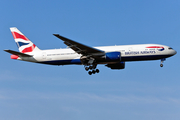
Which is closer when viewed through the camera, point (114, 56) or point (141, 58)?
point (114, 56)

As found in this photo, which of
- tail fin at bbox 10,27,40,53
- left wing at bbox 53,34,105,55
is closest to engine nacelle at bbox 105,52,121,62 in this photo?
left wing at bbox 53,34,105,55

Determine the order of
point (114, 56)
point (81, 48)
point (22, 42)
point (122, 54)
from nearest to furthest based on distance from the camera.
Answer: point (81, 48) → point (114, 56) → point (122, 54) → point (22, 42)

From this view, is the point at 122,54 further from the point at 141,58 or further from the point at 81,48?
the point at 81,48

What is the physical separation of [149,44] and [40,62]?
16.7 meters

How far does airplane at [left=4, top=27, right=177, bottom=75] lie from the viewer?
141 ft

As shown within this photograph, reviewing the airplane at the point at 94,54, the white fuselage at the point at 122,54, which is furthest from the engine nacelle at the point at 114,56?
the white fuselage at the point at 122,54

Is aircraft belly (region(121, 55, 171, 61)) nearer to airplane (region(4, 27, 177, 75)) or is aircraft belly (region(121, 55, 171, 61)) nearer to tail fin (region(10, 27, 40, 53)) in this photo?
airplane (region(4, 27, 177, 75))

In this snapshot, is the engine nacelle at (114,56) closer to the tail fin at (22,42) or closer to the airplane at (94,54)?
the airplane at (94,54)

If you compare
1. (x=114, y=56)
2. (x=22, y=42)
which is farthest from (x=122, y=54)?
(x=22, y=42)

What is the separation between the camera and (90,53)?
4353 cm

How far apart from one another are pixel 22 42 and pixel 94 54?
42.5ft

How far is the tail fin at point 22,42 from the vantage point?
48031mm

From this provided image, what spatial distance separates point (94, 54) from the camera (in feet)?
143

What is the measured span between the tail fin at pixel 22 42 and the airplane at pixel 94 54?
5.01 ft
